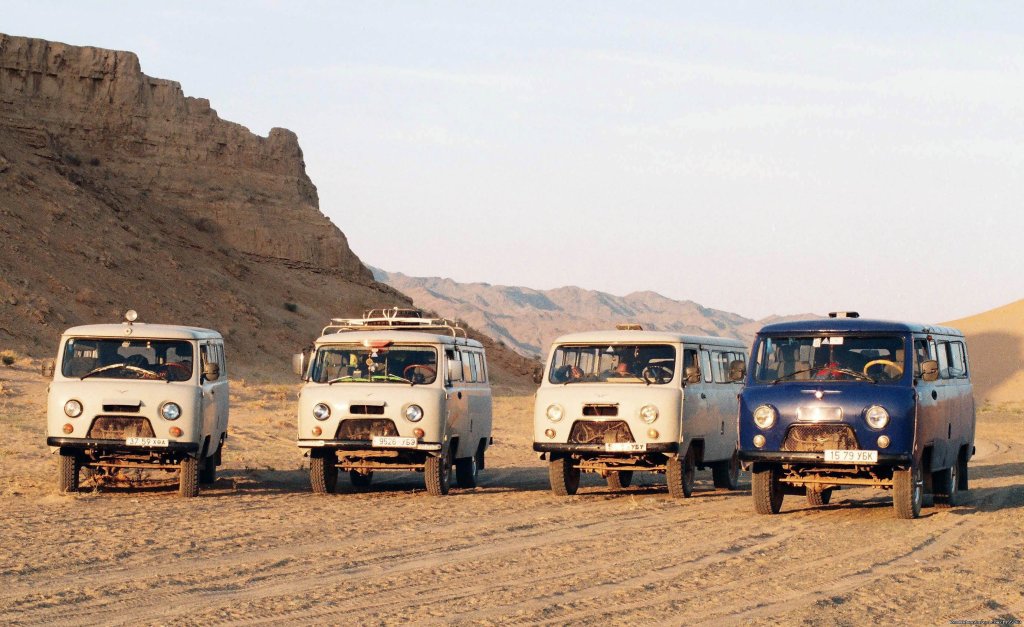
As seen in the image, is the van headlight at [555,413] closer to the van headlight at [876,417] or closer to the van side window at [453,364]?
the van side window at [453,364]

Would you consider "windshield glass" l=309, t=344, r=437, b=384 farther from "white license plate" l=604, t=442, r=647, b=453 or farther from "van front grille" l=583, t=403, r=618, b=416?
"white license plate" l=604, t=442, r=647, b=453

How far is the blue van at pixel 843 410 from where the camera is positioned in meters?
15.9

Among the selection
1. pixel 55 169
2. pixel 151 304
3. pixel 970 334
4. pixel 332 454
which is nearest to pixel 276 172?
pixel 55 169

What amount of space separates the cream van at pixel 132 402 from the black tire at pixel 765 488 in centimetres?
717

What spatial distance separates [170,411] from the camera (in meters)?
18.2

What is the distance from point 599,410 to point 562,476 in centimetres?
131

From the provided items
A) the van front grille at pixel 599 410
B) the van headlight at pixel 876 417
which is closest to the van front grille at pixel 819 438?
the van headlight at pixel 876 417

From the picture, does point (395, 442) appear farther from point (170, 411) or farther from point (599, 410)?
point (170, 411)

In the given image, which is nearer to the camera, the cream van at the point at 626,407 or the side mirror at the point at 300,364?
the cream van at the point at 626,407

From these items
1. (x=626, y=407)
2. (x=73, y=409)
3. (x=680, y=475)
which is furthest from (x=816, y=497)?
(x=73, y=409)

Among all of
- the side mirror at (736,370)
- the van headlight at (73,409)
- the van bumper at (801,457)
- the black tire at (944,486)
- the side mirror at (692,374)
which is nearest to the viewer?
the van bumper at (801,457)

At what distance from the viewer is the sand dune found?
280 ft

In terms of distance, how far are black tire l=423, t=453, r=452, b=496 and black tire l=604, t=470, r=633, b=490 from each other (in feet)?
8.21

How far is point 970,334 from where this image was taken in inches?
4129
